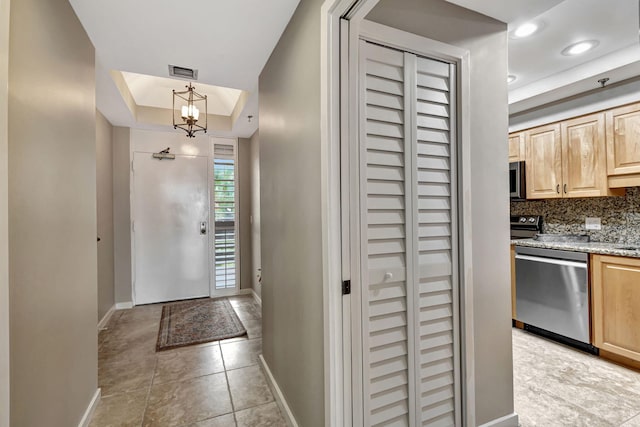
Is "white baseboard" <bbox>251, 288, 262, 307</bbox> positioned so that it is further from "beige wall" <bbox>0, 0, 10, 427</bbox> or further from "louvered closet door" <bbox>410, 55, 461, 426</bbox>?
"beige wall" <bbox>0, 0, 10, 427</bbox>

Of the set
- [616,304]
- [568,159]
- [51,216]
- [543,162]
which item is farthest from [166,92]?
[616,304]

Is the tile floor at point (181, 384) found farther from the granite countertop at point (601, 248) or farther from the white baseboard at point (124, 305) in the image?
the granite countertop at point (601, 248)

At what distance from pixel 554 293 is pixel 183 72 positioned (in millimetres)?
3793

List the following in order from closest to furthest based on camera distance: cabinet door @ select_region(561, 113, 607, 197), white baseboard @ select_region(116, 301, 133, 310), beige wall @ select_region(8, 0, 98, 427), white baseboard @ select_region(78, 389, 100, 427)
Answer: beige wall @ select_region(8, 0, 98, 427), white baseboard @ select_region(78, 389, 100, 427), cabinet door @ select_region(561, 113, 607, 197), white baseboard @ select_region(116, 301, 133, 310)

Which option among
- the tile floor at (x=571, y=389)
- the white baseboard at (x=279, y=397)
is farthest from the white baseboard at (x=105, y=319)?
the tile floor at (x=571, y=389)

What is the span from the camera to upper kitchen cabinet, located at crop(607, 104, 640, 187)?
2.52 metres

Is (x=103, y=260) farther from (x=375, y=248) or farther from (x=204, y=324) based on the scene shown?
(x=375, y=248)

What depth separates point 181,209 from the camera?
4.29 metres

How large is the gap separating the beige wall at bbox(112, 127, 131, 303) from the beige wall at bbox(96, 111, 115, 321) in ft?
0.28

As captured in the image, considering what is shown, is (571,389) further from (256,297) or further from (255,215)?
(255,215)

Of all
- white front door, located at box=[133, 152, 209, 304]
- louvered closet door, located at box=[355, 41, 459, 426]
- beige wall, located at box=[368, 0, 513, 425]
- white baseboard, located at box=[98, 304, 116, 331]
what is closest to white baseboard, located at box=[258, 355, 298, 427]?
louvered closet door, located at box=[355, 41, 459, 426]

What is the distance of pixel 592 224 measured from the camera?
10.0ft

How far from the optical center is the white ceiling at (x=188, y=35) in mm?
1661

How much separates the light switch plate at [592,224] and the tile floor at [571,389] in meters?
1.21
